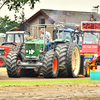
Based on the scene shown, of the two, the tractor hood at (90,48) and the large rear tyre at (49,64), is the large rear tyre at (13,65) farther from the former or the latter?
the tractor hood at (90,48)

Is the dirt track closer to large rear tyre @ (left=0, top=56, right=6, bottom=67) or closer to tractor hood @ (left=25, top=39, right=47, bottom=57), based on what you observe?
tractor hood @ (left=25, top=39, right=47, bottom=57)

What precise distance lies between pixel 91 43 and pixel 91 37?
37 centimetres

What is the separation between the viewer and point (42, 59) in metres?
15.4

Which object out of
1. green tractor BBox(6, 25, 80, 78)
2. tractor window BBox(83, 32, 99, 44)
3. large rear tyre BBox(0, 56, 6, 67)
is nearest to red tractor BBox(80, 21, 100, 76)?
tractor window BBox(83, 32, 99, 44)

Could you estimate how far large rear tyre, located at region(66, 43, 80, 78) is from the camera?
15.5m

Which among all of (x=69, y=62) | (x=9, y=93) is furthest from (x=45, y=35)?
(x=9, y=93)

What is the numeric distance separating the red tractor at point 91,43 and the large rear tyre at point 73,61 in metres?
1.72

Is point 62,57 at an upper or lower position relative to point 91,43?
lower

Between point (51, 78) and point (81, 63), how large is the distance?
290cm

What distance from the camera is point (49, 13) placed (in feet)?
180

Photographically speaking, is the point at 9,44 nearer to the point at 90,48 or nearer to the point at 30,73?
the point at 90,48

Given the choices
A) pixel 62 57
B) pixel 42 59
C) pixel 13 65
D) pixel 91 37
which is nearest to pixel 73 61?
pixel 62 57

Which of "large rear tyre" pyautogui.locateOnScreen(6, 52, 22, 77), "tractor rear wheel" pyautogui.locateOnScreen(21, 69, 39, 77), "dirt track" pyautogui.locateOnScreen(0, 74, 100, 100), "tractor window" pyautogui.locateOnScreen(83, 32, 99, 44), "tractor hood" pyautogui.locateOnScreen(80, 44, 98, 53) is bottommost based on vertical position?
"tractor rear wheel" pyautogui.locateOnScreen(21, 69, 39, 77)

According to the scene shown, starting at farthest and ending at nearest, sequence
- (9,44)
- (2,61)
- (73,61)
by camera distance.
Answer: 1. (9,44)
2. (2,61)
3. (73,61)
